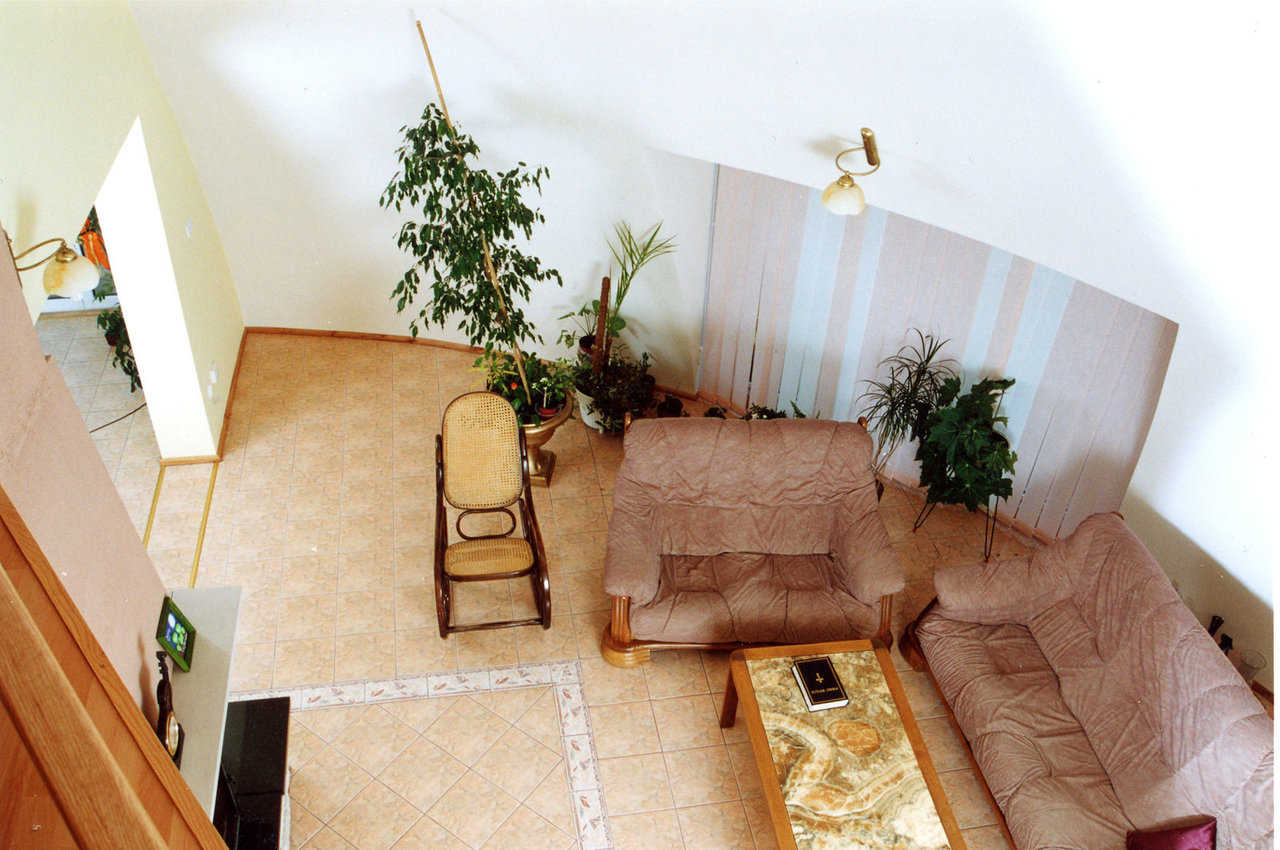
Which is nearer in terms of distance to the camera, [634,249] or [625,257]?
[634,249]

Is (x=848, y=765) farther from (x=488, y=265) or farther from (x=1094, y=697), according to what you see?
(x=488, y=265)

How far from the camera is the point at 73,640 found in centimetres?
146

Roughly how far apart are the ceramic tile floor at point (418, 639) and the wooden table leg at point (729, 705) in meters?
0.10

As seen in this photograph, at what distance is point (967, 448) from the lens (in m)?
5.27

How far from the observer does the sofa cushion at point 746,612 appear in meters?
4.82

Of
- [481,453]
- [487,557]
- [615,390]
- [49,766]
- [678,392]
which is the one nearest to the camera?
[49,766]

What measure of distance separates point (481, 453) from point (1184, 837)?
3935 mm

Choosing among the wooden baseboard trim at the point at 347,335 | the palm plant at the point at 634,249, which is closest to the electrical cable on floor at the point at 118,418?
the wooden baseboard trim at the point at 347,335

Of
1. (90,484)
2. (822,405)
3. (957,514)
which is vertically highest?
(90,484)

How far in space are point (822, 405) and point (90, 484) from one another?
187 inches

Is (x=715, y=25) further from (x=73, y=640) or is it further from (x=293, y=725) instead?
(x=293, y=725)

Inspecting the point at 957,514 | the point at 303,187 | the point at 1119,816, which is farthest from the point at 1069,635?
the point at 303,187

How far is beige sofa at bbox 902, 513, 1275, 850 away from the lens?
11.9 feet

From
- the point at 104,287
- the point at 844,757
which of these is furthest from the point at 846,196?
the point at 104,287
